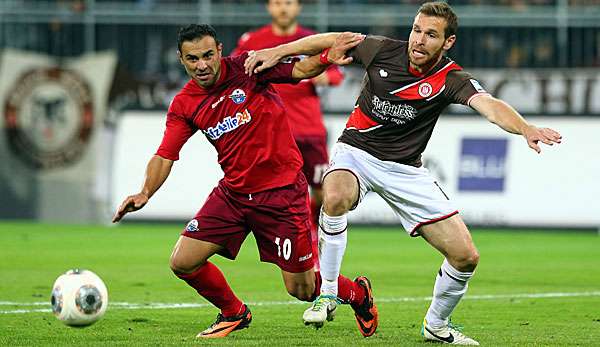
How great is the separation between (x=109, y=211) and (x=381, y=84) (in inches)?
459

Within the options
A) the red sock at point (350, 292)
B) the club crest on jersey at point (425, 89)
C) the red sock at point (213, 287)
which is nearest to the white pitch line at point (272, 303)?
the red sock at point (213, 287)

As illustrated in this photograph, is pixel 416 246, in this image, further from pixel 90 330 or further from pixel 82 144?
pixel 90 330

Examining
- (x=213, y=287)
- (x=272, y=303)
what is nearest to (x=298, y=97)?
(x=272, y=303)

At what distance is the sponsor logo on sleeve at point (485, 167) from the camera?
17469 mm

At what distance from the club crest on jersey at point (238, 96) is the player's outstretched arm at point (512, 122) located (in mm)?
1511

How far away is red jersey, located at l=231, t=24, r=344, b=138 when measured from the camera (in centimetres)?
1144

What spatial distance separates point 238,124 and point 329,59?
28.3 inches

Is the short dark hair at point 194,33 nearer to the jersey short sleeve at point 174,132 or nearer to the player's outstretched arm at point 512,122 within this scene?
the jersey short sleeve at point 174,132

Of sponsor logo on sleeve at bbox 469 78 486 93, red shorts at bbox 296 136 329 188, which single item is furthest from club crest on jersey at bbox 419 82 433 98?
red shorts at bbox 296 136 329 188

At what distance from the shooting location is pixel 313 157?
37.6 feet

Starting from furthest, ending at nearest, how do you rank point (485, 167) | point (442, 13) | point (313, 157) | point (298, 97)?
1. point (485, 167)
2. point (298, 97)
3. point (313, 157)
4. point (442, 13)

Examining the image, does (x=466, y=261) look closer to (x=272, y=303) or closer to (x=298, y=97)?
(x=272, y=303)

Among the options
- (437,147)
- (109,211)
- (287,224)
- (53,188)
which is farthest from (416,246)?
(287,224)

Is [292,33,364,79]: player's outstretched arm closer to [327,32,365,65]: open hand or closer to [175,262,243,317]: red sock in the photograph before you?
[327,32,365,65]: open hand
